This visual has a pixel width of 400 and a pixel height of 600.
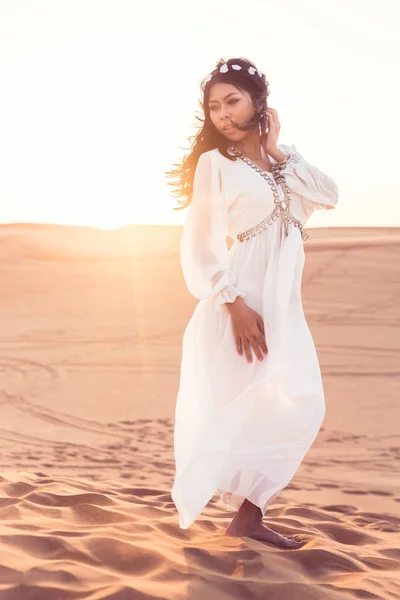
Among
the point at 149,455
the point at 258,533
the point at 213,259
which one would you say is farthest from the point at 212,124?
the point at 149,455

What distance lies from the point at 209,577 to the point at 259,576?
195 mm

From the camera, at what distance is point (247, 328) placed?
346 centimetres

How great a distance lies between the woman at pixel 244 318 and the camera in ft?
11.2

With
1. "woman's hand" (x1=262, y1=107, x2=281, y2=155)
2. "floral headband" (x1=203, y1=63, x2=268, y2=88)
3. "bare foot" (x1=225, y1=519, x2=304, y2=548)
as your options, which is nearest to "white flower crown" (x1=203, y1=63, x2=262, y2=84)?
"floral headband" (x1=203, y1=63, x2=268, y2=88)

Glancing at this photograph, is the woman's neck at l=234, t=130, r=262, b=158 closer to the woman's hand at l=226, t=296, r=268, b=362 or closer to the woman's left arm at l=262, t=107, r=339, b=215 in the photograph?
the woman's left arm at l=262, t=107, r=339, b=215

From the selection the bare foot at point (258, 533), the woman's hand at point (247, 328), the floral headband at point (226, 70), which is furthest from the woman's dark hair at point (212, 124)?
the bare foot at point (258, 533)

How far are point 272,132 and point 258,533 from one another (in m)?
1.76

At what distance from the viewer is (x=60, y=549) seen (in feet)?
10.7

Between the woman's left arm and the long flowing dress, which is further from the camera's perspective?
the woman's left arm

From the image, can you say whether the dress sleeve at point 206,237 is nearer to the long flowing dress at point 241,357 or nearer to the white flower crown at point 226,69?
the long flowing dress at point 241,357

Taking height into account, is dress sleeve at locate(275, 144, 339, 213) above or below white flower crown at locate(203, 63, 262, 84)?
below

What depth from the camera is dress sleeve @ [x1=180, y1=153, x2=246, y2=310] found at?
3490 millimetres

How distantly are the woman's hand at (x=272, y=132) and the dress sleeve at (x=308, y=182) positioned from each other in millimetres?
82

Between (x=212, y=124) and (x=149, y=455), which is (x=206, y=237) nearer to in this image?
(x=212, y=124)
